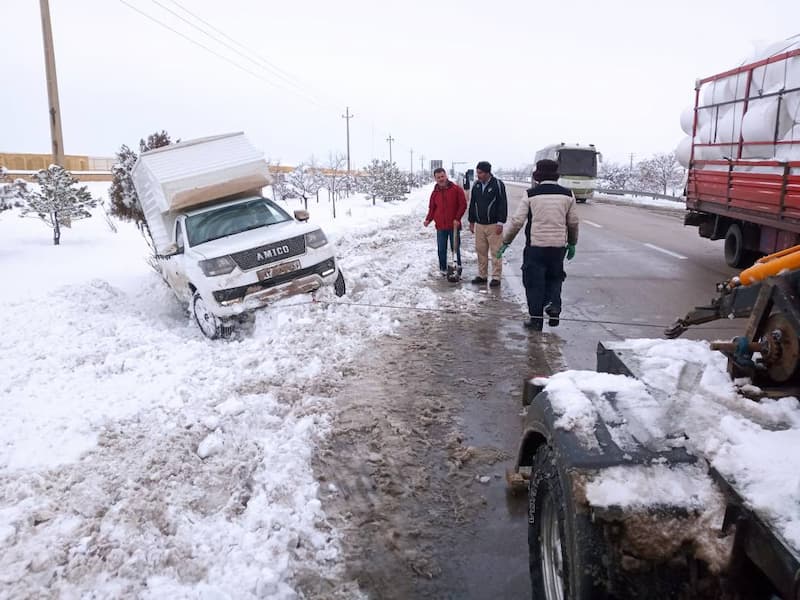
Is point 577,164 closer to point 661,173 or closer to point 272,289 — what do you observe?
point 272,289

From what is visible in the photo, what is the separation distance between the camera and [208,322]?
6.66m

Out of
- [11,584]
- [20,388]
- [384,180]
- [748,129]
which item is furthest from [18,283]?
[384,180]

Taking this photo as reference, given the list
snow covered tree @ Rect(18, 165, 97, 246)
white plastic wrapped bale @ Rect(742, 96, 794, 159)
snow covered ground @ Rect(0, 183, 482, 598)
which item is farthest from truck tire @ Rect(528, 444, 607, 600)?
snow covered tree @ Rect(18, 165, 97, 246)

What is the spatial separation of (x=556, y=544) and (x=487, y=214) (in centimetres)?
696

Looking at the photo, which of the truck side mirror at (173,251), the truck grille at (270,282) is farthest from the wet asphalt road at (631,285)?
the truck side mirror at (173,251)

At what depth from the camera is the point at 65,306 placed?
286 inches

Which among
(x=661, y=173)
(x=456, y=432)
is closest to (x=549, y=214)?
(x=456, y=432)

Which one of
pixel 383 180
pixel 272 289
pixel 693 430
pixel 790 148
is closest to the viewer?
pixel 693 430

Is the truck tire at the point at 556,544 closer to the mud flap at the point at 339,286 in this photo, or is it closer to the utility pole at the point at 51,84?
the mud flap at the point at 339,286

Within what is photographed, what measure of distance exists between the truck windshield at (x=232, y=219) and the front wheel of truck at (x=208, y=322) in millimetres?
997

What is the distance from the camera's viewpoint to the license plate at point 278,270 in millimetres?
6755

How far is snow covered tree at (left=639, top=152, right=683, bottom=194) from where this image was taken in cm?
5490

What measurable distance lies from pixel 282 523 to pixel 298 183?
38414 mm

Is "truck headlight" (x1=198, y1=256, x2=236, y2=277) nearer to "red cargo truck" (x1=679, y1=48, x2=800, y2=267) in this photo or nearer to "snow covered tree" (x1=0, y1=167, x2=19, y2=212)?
"red cargo truck" (x1=679, y1=48, x2=800, y2=267)
